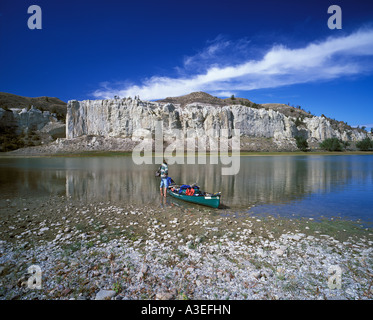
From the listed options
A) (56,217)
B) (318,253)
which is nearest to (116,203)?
(56,217)

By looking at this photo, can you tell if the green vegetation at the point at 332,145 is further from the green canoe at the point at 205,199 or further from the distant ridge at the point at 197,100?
the green canoe at the point at 205,199

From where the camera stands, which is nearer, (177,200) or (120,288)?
(120,288)

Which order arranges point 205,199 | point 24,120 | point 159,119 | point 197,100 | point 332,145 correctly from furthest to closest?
point 197,100 → point 24,120 → point 159,119 → point 332,145 → point 205,199

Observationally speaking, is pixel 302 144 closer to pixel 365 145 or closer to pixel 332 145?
pixel 332 145

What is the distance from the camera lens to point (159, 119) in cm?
11456

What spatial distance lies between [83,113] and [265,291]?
421 ft

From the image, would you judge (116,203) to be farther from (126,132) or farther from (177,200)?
(126,132)

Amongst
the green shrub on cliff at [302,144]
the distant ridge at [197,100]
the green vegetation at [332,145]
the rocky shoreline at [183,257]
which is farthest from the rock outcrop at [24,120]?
the green vegetation at [332,145]

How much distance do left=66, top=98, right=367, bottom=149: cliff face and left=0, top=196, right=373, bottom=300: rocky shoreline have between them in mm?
105301

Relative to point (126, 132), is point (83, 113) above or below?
above

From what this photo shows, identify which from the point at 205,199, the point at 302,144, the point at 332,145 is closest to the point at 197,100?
the point at 302,144

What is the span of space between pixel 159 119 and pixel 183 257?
111482mm

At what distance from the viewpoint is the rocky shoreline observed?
5.38 metres
